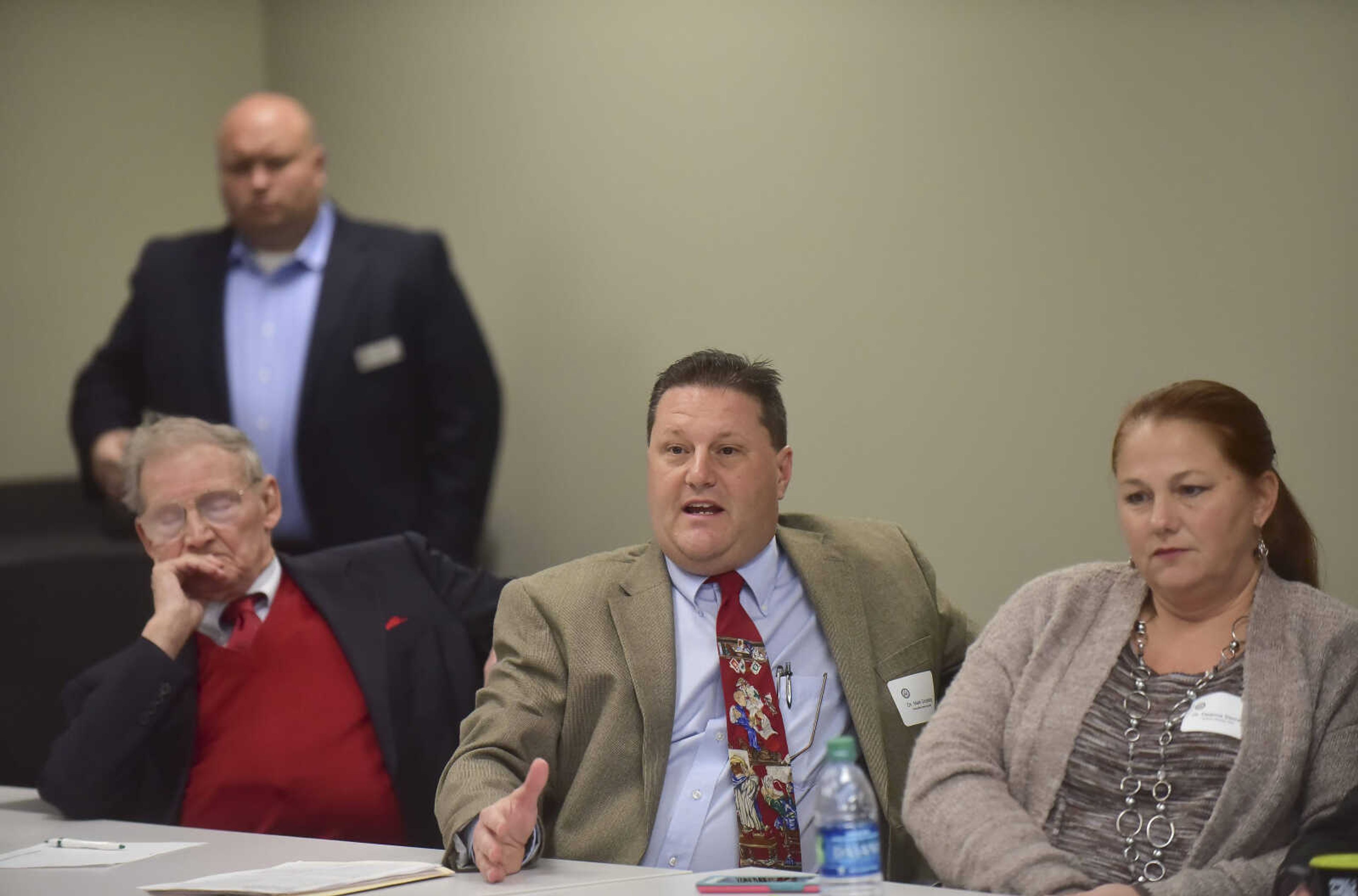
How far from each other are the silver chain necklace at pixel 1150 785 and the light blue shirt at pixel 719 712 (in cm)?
53

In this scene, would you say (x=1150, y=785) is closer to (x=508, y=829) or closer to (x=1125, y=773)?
(x=1125, y=773)

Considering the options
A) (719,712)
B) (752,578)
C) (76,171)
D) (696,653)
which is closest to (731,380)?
(752,578)

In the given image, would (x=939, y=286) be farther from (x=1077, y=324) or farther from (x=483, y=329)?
(x=483, y=329)

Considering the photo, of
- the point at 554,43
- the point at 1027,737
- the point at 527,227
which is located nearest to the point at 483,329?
the point at 527,227

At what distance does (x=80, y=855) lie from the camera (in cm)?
252

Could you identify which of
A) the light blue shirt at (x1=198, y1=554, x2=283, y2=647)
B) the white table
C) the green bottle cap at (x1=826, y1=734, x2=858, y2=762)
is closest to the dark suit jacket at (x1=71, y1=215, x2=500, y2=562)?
the light blue shirt at (x1=198, y1=554, x2=283, y2=647)

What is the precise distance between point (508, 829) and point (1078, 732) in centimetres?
90

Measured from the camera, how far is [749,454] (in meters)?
2.84

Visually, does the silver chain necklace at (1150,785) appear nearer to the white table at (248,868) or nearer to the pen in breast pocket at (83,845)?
the white table at (248,868)

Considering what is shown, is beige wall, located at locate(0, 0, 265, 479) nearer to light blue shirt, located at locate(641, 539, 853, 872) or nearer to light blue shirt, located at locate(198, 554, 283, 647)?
light blue shirt, located at locate(198, 554, 283, 647)

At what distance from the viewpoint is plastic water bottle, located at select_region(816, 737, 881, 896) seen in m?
1.80

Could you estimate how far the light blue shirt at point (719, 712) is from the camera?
8.55 ft

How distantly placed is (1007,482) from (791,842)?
1.64 m

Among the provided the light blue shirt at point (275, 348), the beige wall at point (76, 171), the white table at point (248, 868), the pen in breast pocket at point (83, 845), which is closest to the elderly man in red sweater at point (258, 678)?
the white table at point (248, 868)
